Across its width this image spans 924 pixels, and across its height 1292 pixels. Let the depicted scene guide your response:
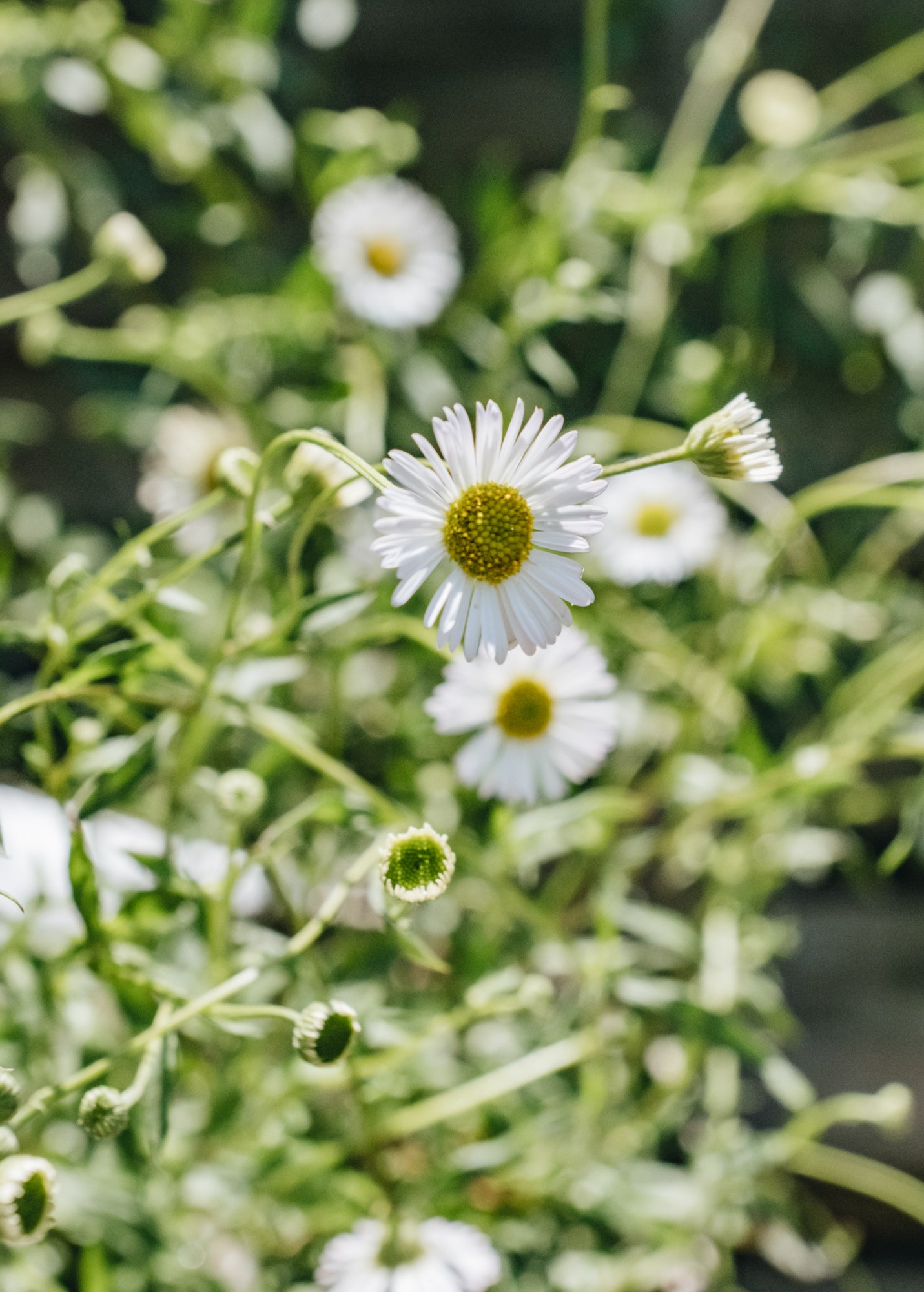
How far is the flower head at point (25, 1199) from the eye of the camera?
41 centimetres

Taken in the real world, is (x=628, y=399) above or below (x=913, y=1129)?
above

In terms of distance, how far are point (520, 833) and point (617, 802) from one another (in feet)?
0.20

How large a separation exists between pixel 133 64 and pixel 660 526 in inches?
21.0

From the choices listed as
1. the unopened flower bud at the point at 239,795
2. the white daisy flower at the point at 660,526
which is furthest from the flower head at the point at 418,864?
the white daisy flower at the point at 660,526

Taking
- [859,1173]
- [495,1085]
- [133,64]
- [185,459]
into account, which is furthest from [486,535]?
[859,1173]

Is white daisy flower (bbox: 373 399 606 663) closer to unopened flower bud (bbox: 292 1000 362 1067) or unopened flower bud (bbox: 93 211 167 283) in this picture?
unopened flower bud (bbox: 292 1000 362 1067)

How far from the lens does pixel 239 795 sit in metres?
0.50

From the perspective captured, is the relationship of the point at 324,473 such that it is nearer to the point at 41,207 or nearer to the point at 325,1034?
the point at 325,1034

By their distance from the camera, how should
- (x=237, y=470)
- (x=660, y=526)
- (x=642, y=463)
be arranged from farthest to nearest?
1. (x=660, y=526)
2. (x=237, y=470)
3. (x=642, y=463)

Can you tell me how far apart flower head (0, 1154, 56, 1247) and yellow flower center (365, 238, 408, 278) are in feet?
2.09

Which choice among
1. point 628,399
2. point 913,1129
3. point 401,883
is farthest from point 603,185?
point 913,1129

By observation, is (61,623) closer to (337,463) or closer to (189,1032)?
(337,463)

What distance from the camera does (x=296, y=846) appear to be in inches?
26.3

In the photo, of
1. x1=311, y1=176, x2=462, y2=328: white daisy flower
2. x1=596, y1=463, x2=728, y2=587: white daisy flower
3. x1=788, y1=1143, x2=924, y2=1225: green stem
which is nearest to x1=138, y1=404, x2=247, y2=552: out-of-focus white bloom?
x1=311, y1=176, x2=462, y2=328: white daisy flower
